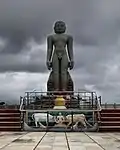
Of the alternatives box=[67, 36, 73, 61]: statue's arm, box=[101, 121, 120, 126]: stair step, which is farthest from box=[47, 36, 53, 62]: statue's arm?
box=[101, 121, 120, 126]: stair step

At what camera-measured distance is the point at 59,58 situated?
95.9 feet

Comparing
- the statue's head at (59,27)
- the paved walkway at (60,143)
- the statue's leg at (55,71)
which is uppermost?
the statue's head at (59,27)

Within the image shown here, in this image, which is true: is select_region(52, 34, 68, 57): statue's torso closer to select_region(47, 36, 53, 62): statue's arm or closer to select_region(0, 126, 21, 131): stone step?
select_region(47, 36, 53, 62): statue's arm

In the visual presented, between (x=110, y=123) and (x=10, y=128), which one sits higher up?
(x=110, y=123)

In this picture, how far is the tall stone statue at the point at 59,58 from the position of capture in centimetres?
2917

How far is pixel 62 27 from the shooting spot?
29250 millimetres

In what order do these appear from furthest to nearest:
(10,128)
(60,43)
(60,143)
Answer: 1. (60,43)
2. (10,128)
3. (60,143)

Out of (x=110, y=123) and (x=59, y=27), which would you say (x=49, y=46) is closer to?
(x=59, y=27)

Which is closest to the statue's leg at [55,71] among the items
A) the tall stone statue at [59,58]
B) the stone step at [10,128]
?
the tall stone statue at [59,58]

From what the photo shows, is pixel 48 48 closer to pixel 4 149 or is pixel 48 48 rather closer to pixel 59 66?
pixel 59 66

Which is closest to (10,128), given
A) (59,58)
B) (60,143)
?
(60,143)

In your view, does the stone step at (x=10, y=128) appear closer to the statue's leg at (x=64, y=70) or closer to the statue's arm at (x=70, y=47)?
the statue's leg at (x=64, y=70)

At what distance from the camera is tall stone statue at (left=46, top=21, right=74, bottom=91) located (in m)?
29.2

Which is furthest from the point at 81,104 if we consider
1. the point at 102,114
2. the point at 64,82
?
the point at 64,82
